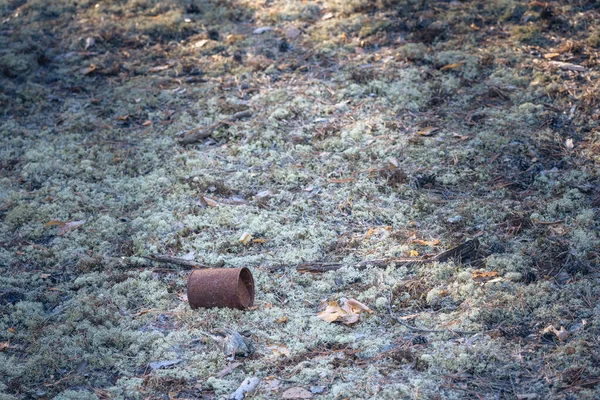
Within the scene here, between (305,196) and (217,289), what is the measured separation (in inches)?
59.9

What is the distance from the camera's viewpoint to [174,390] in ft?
10.7

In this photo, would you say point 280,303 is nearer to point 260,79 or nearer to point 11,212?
point 11,212

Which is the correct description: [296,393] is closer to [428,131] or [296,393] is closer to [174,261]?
[174,261]

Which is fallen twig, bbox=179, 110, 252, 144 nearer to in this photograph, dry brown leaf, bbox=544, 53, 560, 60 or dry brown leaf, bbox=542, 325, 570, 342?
dry brown leaf, bbox=544, 53, 560, 60

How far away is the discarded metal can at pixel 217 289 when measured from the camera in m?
3.79

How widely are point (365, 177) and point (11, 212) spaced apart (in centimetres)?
310

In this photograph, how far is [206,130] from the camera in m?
5.98

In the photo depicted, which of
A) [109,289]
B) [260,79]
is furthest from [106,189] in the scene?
[260,79]

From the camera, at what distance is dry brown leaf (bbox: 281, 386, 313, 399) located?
10.2 feet

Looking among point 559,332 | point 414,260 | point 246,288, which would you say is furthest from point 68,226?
point 559,332

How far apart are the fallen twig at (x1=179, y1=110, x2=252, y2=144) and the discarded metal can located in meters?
2.31

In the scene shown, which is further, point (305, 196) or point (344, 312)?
point (305, 196)

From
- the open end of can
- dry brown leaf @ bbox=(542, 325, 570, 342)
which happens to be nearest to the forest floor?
dry brown leaf @ bbox=(542, 325, 570, 342)

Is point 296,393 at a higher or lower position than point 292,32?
lower
